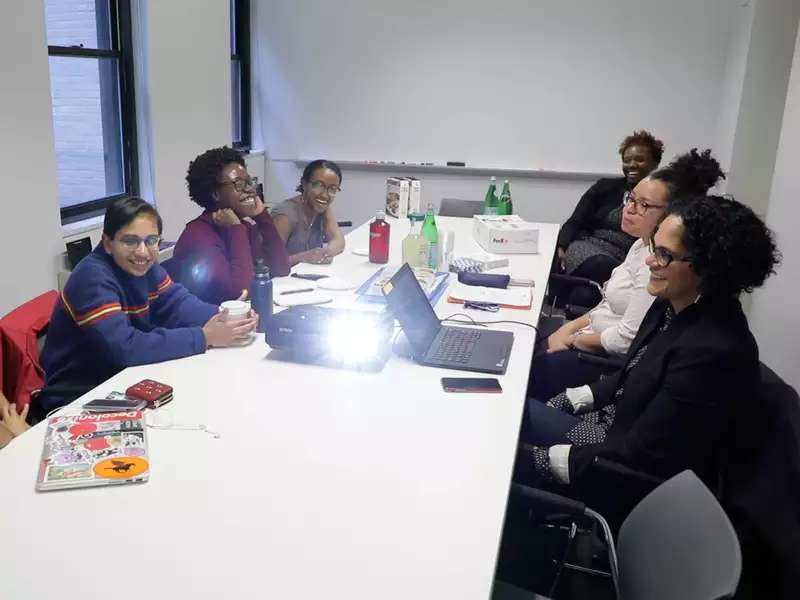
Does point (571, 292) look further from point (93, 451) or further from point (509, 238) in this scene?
point (93, 451)

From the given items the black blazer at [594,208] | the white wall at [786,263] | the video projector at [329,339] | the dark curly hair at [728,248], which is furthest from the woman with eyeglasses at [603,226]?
the video projector at [329,339]

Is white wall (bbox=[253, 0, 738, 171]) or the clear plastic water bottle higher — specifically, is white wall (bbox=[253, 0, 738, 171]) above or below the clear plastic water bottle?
above

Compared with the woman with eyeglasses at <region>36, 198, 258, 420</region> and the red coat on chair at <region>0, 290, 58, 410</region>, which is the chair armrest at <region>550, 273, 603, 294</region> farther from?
the red coat on chair at <region>0, 290, 58, 410</region>

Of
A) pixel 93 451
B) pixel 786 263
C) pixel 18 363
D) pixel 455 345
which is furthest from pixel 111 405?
pixel 786 263

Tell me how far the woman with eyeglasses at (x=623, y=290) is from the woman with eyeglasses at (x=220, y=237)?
1144 millimetres

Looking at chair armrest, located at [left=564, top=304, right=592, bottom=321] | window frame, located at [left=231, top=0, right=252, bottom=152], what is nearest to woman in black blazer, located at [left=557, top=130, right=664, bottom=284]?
chair armrest, located at [left=564, top=304, right=592, bottom=321]

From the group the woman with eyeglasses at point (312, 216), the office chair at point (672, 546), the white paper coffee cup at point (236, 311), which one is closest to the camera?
the office chair at point (672, 546)

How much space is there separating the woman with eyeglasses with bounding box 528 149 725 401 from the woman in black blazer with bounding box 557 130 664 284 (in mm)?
1112

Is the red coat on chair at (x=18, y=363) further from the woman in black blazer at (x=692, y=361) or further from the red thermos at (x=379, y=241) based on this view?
the red thermos at (x=379, y=241)

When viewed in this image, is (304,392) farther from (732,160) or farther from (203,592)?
(732,160)

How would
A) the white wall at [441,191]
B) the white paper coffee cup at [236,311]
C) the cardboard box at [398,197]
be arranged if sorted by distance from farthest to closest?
1. the white wall at [441,191]
2. the cardboard box at [398,197]
3. the white paper coffee cup at [236,311]

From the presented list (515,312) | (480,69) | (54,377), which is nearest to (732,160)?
(480,69)

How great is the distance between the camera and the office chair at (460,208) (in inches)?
178

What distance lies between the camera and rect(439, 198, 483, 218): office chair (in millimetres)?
4512
